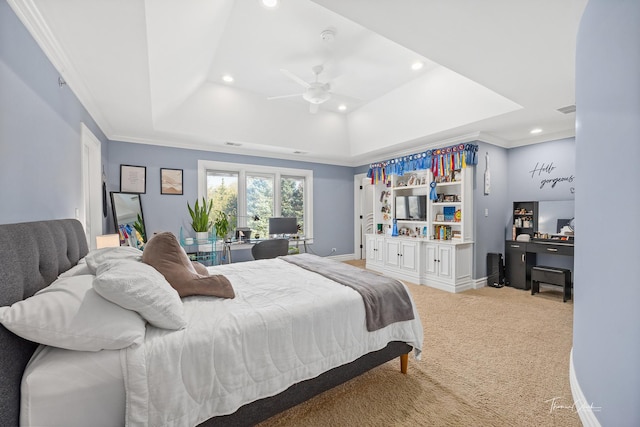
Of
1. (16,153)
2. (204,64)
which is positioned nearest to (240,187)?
(204,64)

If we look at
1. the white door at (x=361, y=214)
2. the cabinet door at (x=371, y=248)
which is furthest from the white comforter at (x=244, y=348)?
the white door at (x=361, y=214)

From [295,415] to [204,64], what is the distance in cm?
357

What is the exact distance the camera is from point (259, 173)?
5449 mm

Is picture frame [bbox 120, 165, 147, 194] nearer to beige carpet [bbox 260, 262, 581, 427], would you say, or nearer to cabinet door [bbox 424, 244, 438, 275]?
beige carpet [bbox 260, 262, 581, 427]

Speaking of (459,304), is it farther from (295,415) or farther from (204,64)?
(204,64)

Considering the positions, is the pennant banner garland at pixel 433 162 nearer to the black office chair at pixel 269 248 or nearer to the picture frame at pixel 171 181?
the black office chair at pixel 269 248

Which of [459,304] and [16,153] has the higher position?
[16,153]

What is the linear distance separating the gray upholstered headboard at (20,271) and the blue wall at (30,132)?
6.6 inches

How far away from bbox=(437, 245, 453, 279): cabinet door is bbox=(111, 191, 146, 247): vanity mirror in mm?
4679

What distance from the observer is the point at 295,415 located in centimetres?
164

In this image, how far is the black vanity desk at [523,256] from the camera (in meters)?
3.93

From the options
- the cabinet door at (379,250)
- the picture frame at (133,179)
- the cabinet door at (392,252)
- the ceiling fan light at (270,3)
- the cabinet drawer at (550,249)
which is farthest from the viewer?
the cabinet door at (379,250)

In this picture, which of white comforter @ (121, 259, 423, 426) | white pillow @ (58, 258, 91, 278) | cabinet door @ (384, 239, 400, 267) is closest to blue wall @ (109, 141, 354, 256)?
cabinet door @ (384, 239, 400, 267)

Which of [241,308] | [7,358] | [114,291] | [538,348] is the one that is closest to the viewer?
[7,358]
